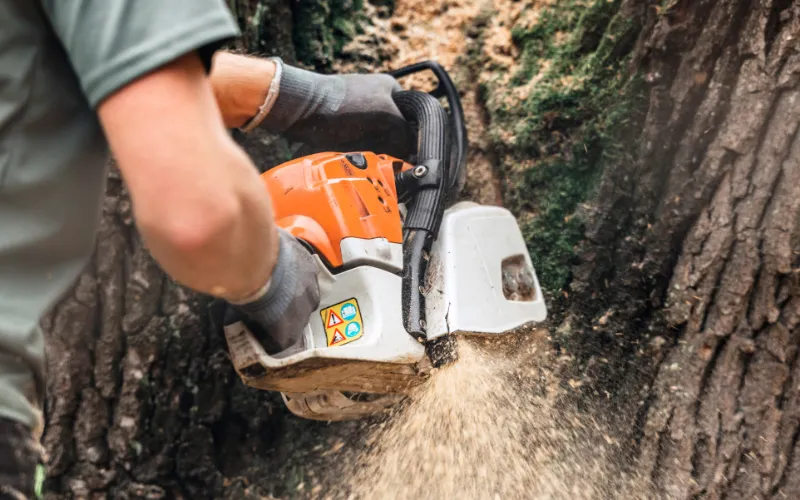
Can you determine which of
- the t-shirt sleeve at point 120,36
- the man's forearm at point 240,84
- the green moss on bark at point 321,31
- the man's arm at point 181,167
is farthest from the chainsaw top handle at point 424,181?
the t-shirt sleeve at point 120,36

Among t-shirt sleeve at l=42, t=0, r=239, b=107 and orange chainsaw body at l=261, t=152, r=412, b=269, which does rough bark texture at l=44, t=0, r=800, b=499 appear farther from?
t-shirt sleeve at l=42, t=0, r=239, b=107

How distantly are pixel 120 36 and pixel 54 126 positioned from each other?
19 cm

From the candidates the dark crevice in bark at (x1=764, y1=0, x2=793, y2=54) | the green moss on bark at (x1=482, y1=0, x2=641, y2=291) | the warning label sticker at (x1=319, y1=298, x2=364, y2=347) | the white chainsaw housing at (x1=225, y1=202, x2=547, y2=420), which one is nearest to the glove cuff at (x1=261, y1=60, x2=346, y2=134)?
the white chainsaw housing at (x1=225, y1=202, x2=547, y2=420)

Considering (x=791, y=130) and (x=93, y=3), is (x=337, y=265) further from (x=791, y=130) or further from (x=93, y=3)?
(x=791, y=130)

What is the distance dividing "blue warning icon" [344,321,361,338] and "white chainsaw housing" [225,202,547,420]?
12 mm

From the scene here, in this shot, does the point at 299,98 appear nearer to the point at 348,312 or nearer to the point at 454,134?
the point at 454,134

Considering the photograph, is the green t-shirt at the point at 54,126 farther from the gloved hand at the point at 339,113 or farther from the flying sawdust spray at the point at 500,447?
the flying sawdust spray at the point at 500,447

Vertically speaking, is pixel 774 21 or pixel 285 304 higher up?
pixel 774 21

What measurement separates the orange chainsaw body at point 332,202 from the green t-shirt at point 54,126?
27.5 inches

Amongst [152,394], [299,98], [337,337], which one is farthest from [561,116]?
[152,394]

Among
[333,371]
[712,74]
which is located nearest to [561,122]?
[712,74]

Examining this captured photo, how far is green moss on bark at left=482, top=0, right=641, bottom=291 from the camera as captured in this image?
2102 mm

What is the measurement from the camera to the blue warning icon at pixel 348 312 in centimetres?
161

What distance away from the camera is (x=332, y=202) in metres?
1.66
